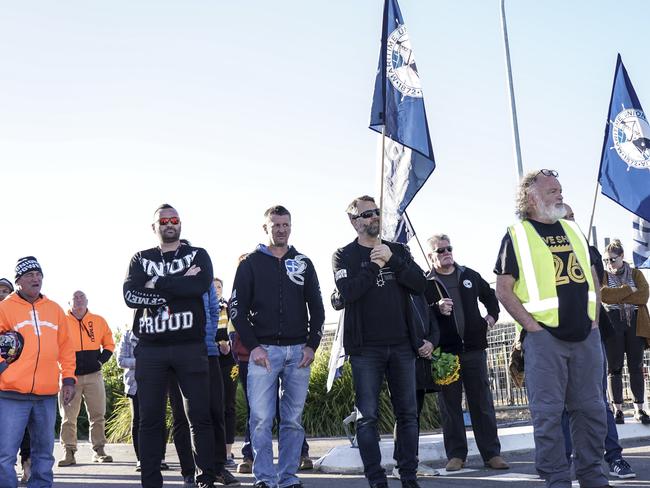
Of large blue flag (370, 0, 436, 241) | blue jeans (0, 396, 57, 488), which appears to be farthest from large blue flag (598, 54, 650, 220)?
blue jeans (0, 396, 57, 488)

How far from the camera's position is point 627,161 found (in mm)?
12211

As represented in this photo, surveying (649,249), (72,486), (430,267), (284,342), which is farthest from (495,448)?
(649,249)

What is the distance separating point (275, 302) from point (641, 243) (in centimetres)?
682

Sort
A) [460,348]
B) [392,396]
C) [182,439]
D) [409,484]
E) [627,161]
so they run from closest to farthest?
[409,484]
[392,396]
[182,439]
[460,348]
[627,161]

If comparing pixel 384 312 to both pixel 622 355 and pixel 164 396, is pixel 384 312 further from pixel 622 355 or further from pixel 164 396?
pixel 622 355

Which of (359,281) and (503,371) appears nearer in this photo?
(359,281)

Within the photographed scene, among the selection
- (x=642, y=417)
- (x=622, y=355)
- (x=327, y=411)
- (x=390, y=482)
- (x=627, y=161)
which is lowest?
(x=390, y=482)

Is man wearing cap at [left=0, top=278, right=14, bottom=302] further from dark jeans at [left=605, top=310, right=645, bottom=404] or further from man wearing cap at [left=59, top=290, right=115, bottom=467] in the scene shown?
dark jeans at [left=605, top=310, right=645, bottom=404]

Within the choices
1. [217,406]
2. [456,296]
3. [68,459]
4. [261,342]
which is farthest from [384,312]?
[68,459]

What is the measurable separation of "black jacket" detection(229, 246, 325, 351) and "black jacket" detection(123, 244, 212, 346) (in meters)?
0.29

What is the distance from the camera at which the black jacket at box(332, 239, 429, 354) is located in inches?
272

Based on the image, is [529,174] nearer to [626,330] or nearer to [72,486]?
[626,330]

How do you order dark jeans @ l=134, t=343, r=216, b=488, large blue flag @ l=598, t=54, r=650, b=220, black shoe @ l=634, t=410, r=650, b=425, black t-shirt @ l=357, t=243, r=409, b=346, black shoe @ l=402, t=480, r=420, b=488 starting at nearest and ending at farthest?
1. black shoe @ l=402, t=480, r=420, b=488
2. black t-shirt @ l=357, t=243, r=409, b=346
3. dark jeans @ l=134, t=343, r=216, b=488
4. black shoe @ l=634, t=410, r=650, b=425
5. large blue flag @ l=598, t=54, r=650, b=220

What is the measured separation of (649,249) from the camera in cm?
1227
